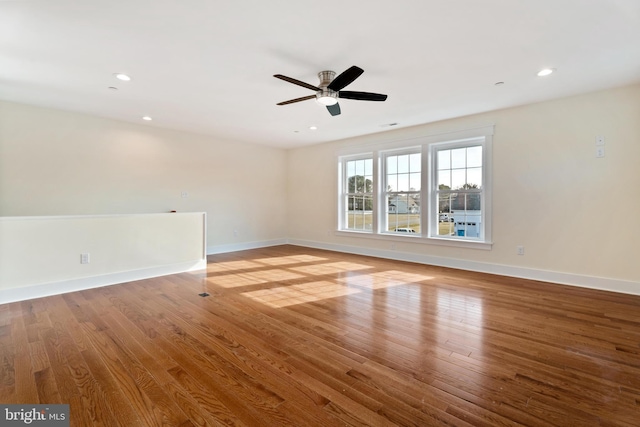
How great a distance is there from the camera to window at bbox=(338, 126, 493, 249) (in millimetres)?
4828

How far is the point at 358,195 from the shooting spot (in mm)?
6609

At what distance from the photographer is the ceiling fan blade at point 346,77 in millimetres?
2619

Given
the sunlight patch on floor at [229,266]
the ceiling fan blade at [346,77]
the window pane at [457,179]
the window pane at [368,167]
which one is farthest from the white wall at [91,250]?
the window pane at [457,179]

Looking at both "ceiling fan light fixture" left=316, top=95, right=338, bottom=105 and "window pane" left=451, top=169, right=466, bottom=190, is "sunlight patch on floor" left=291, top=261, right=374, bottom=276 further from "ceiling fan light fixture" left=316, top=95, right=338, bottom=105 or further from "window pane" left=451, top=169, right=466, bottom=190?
"ceiling fan light fixture" left=316, top=95, right=338, bottom=105

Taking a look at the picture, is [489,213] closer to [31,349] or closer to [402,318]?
[402,318]

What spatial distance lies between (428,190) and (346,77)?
3232mm

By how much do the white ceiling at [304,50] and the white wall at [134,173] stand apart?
20.7 inches

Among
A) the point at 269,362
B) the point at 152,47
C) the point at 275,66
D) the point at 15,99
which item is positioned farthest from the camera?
the point at 15,99

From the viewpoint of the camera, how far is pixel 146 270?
438 centimetres

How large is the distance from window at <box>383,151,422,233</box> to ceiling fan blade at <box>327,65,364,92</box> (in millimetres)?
3068

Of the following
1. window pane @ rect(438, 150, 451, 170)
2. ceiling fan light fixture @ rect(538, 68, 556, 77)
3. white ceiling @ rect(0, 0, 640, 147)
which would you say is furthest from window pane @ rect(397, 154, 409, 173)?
ceiling fan light fixture @ rect(538, 68, 556, 77)

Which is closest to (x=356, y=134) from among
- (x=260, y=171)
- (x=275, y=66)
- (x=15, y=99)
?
(x=260, y=171)

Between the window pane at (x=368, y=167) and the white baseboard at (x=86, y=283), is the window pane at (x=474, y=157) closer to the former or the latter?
the window pane at (x=368, y=167)

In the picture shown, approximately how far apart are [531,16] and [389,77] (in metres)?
1.38
